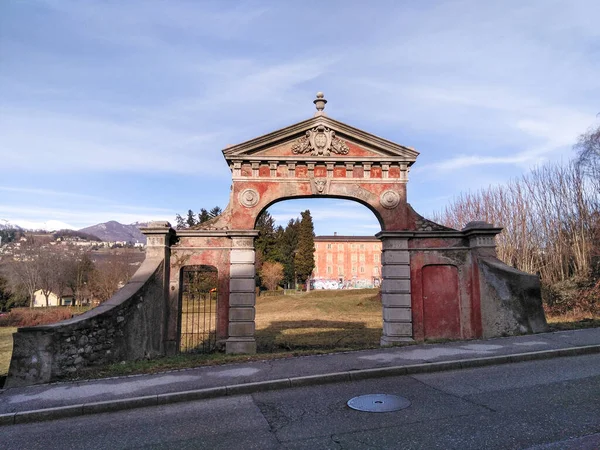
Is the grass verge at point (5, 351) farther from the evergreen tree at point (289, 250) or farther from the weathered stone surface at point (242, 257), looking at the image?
the evergreen tree at point (289, 250)

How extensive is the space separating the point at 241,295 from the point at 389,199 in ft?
17.7

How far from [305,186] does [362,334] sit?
8.89 metres

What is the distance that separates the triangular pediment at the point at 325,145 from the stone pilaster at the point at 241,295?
2.61 m

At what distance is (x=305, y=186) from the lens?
500 inches

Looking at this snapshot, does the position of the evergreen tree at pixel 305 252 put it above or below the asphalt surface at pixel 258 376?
above

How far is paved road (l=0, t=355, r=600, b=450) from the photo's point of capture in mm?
4508

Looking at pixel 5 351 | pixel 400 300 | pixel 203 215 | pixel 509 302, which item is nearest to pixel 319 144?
pixel 400 300

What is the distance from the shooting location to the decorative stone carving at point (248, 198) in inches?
490

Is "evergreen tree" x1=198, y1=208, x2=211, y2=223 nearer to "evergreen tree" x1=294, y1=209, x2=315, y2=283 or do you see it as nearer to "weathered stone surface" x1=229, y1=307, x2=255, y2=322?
"evergreen tree" x1=294, y1=209, x2=315, y2=283

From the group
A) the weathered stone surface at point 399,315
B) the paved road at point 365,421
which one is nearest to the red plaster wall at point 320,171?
the weathered stone surface at point 399,315

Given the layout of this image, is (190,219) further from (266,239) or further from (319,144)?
(319,144)

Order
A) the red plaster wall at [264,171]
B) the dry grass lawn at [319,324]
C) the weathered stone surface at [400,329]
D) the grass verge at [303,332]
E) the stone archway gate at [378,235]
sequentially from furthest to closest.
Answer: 1. the dry grass lawn at [319,324]
2. the red plaster wall at [264,171]
3. the weathered stone surface at [400,329]
4. the stone archway gate at [378,235]
5. the grass verge at [303,332]

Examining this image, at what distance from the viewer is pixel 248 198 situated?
12461 millimetres

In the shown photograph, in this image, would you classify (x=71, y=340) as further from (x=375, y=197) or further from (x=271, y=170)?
(x=375, y=197)
